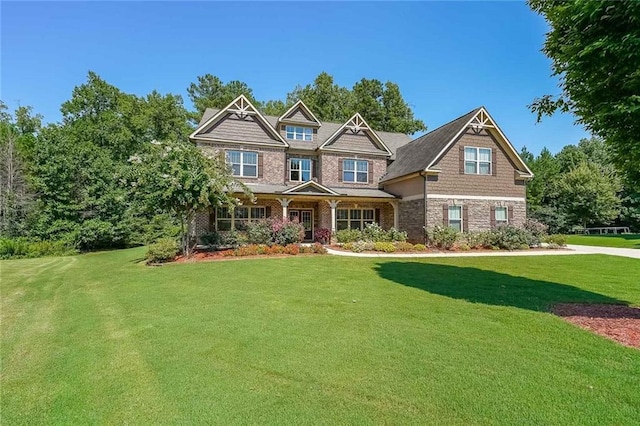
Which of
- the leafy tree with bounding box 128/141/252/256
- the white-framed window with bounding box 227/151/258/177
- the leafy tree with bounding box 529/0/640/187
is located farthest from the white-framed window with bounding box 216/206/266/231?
the leafy tree with bounding box 529/0/640/187

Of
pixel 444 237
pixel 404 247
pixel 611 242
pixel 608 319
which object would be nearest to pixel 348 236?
pixel 404 247

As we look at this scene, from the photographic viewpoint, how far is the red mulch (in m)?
5.34

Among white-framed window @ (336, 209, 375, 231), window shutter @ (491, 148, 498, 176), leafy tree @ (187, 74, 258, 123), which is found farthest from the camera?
leafy tree @ (187, 74, 258, 123)

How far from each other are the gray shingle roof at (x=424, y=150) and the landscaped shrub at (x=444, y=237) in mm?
3774

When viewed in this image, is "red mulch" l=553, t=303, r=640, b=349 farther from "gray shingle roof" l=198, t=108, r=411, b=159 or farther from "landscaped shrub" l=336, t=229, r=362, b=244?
"gray shingle roof" l=198, t=108, r=411, b=159

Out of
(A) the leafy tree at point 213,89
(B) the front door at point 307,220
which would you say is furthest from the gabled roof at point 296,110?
(A) the leafy tree at point 213,89

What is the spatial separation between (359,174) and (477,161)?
7.58 m

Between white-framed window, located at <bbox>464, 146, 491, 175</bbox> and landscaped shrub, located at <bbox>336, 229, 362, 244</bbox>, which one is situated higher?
white-framed window, located at <bbox>464, 146, 491, 175</bbox>

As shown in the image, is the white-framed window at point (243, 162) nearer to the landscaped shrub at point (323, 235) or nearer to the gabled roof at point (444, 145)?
the landscaped shrub at point (323, 235)

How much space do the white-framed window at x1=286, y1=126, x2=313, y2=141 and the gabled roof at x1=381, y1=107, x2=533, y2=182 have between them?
20.3 feet

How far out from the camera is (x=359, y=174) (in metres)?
24.1

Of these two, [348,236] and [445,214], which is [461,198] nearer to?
[445,214]

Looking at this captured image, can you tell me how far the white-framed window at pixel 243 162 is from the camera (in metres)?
21.1

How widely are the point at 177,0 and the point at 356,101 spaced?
1406 inches
